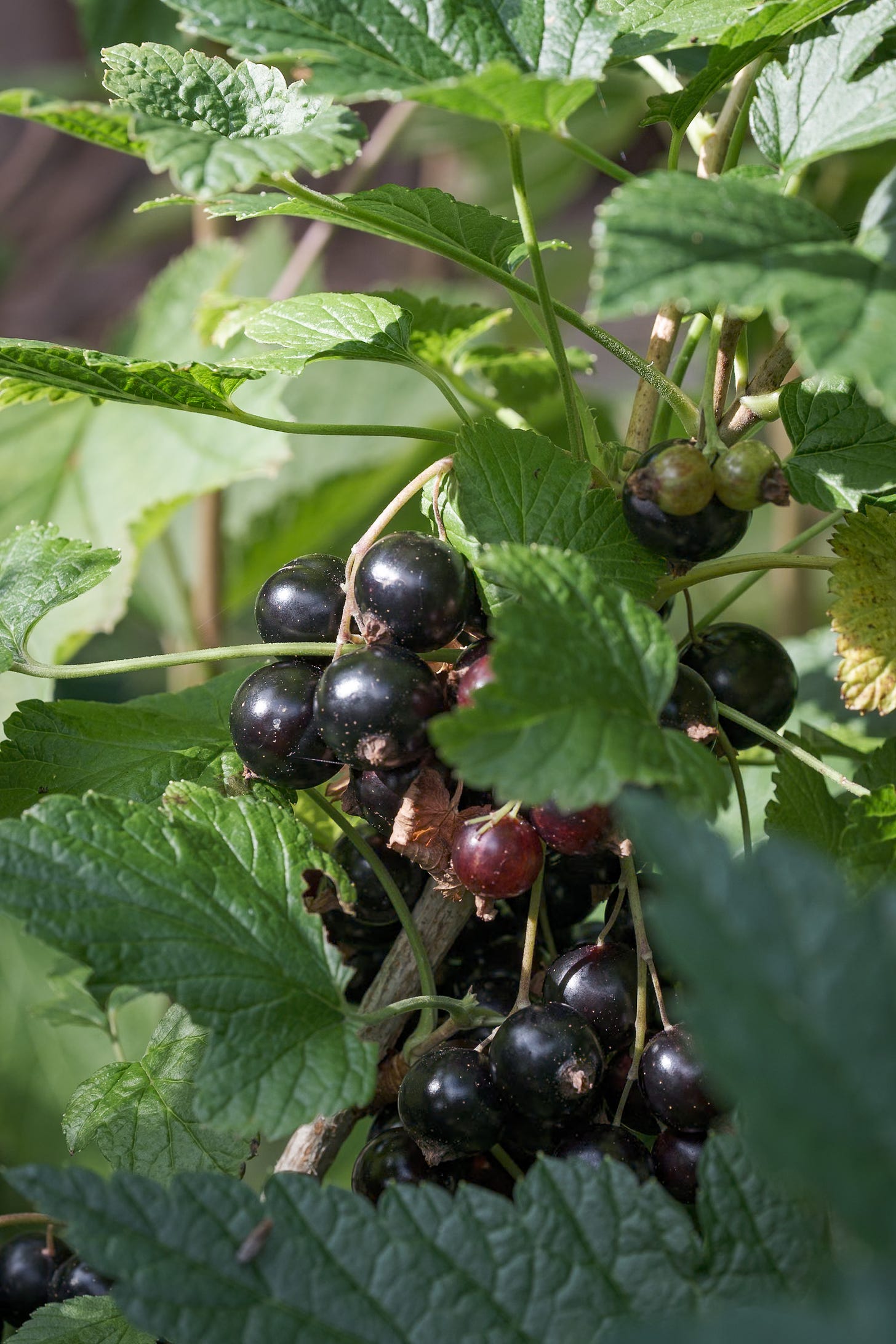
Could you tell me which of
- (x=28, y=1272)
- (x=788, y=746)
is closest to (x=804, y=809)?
(x=788, y=746)

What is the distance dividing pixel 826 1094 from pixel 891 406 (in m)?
0.20

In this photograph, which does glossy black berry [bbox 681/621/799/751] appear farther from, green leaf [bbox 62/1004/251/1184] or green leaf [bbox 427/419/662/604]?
green leaf [bbox 62/1004/251/1184]

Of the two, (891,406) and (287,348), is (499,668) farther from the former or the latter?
(287,348)

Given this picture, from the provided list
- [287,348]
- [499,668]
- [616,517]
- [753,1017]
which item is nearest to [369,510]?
[287,348]

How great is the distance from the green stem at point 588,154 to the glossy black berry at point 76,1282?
1.92 feet

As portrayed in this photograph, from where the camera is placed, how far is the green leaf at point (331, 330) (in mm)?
601

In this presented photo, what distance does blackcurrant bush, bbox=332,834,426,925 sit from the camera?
0.60 m

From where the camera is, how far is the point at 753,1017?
0.27m

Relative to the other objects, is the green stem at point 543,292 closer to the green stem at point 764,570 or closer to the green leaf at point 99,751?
the green stem at point 764,570

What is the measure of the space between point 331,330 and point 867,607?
316mm

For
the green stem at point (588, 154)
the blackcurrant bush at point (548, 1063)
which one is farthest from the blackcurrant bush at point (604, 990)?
the green stem at point (588, 154)

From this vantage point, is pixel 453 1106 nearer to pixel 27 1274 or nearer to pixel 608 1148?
pixel 608 1148

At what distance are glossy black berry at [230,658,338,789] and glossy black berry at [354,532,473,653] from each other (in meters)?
0.04

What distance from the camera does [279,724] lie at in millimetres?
526
